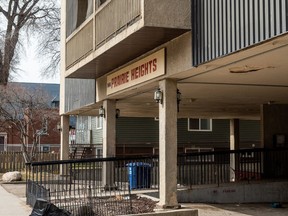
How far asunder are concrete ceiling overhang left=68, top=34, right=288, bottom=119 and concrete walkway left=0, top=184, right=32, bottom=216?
4.32 meters

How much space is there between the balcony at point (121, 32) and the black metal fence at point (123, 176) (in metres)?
2.77

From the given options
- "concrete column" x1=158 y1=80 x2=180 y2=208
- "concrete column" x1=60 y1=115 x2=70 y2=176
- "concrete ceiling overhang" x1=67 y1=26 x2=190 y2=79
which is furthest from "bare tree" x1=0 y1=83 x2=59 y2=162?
"concrete column" x1=158 y1=80 x2=180 y2=208

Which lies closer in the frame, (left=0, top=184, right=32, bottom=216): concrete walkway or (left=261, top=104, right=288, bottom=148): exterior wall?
(left=0, top=184, right=32, bottom=216): concrete walkway

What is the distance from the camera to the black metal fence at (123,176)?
40.4ft

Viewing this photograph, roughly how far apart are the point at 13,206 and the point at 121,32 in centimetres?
614

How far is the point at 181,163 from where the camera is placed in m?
15.7

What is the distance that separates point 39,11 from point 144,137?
852 inches

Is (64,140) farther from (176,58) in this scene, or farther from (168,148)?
(176,58)

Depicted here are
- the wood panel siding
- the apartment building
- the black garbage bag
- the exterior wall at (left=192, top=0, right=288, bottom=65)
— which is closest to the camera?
the exterior wall at (left=192, top=0, right=288, bottom=65)

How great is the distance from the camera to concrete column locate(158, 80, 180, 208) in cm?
1174

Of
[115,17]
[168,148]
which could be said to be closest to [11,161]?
[115,17]

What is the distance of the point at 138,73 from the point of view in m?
13.3

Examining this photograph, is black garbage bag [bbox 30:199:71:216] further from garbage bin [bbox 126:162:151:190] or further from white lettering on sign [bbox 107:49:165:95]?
garbage bin [bbox 126:162:151:190]

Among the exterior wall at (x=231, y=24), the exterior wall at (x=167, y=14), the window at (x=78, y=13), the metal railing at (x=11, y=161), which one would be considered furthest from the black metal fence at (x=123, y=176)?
the metal railing at (x=11, y=161)
